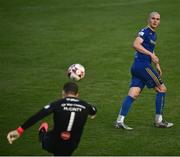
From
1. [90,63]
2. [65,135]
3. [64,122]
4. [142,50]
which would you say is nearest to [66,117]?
[64,122]

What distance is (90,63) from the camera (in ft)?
65.3

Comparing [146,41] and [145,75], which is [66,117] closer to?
[145,75]

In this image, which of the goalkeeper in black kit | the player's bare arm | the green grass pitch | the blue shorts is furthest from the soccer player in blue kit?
the goalkeeper in black kit

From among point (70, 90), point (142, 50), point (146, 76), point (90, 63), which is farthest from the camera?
point (90, 63)

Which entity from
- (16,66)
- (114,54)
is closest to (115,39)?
(114,54)

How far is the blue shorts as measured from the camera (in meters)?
13.1

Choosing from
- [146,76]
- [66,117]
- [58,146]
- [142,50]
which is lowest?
[58,146]

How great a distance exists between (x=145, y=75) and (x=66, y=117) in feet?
14.1

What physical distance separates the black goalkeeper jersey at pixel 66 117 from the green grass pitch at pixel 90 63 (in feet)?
7.74

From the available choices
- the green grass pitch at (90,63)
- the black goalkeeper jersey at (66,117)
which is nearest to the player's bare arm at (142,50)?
the green grass pitch at (90,63)

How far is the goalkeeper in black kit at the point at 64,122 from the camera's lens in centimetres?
927

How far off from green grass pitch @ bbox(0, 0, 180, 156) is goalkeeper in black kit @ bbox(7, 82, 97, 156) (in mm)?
2229

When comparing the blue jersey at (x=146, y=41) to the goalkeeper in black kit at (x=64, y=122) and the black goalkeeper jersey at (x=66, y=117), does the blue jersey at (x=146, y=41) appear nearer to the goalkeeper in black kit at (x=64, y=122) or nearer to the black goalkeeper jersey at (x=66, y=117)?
the goalkeeper in black kit at (x=64, y=122)

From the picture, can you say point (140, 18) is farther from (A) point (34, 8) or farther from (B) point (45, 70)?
(B) point (45, 70)
